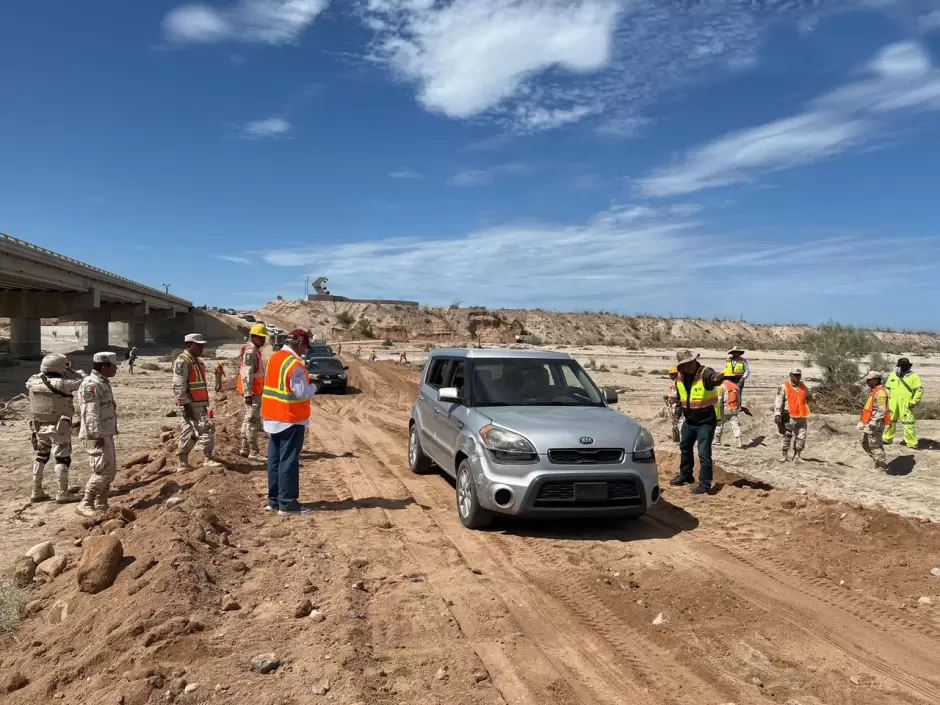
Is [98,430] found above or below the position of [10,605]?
above

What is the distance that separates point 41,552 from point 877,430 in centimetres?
1179

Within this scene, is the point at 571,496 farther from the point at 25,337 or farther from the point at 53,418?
the point at 25,337

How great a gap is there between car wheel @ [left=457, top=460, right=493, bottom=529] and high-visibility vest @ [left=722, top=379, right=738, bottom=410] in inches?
→ 304

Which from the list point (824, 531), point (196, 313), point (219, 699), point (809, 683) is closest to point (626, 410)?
point (824, 531)

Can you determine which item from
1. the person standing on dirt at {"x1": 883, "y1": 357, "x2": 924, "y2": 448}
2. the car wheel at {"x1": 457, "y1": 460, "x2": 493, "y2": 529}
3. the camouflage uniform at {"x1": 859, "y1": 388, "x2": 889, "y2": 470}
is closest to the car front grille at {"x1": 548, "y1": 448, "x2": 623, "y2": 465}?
the car wheel at {"x1": 457, "y1": 460, "x2": 493, "y2": 529}

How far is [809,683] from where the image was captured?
12.6 ft

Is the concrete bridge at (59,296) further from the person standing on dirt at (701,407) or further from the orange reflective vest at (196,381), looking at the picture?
the person standing on dirt at (701,407)

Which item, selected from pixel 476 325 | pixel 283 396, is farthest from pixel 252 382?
pixel 476 325

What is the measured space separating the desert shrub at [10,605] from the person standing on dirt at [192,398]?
361 centimetres

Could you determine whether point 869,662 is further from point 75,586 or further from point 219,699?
point 75,586

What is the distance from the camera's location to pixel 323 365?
81.1 ft

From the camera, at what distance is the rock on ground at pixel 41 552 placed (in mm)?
5973

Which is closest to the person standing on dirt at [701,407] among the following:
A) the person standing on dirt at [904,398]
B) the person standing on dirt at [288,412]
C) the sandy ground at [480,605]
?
the sandy ground at [480,605]

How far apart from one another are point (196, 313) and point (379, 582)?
77220 mm
